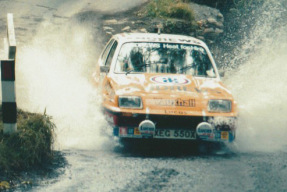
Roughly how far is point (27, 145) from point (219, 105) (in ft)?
8.71

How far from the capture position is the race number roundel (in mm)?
8453

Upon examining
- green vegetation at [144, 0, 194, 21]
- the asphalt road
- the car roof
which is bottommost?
the asphalt road

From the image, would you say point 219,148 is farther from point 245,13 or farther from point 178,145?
point 245,13

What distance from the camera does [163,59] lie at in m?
9.17

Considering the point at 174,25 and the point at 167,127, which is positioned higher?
the point at 174,25

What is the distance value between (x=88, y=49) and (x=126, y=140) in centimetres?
657

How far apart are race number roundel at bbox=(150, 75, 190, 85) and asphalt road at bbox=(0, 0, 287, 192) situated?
850 mm

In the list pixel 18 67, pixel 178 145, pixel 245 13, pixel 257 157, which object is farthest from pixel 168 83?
pixel 245 13

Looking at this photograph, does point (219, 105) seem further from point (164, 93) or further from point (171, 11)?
point (171, 11)

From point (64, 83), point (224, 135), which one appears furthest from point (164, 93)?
point (64, 83)

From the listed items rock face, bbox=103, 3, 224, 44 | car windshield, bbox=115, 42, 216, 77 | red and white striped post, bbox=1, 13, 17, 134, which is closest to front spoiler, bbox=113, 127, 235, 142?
car windshield, bbox=115, 42, 216, 77

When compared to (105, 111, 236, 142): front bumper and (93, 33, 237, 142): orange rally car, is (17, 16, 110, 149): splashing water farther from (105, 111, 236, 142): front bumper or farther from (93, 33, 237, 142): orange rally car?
(105, 111, 236, 142): front bumper

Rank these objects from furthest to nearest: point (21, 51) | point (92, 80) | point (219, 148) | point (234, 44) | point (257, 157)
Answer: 1. point (234, 44)
2. point (21, 51)
3. point (92, 80)
4. point (219, 148)
5. point (257, 157)

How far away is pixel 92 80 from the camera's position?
34.0 feet
